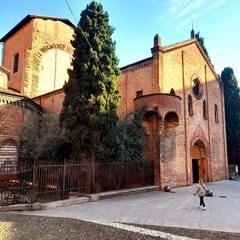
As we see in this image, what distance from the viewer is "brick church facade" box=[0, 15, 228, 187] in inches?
715

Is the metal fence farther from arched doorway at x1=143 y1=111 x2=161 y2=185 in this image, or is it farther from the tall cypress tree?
arched doorway at x1=143 y1=111 x2=161 y2=185

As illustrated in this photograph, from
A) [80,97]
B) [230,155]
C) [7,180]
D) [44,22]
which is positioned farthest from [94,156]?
[230,155]

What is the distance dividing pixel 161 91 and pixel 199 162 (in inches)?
339

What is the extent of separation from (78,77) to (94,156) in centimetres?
442

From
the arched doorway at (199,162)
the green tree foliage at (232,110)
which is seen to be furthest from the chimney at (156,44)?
the green tree foliage at (232,110)

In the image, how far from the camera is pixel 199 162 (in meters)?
24.1

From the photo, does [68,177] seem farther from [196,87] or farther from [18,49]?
[18,49]

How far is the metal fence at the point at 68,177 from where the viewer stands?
37.2ft

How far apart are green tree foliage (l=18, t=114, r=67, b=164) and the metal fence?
275cm

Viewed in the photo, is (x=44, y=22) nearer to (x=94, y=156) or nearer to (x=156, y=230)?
(x=94, y=156)

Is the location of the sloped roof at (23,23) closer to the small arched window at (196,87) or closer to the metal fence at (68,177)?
the small arched window at (196,87)

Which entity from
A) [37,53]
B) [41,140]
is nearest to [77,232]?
[41,140]

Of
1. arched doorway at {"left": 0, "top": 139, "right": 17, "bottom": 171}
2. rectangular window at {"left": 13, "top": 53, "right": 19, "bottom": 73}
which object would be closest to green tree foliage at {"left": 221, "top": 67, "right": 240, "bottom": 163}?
arched doorway at {"left": 0, "top": 139, "right": 17, "bottom": 171}

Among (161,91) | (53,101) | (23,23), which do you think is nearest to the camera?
(161,91)
